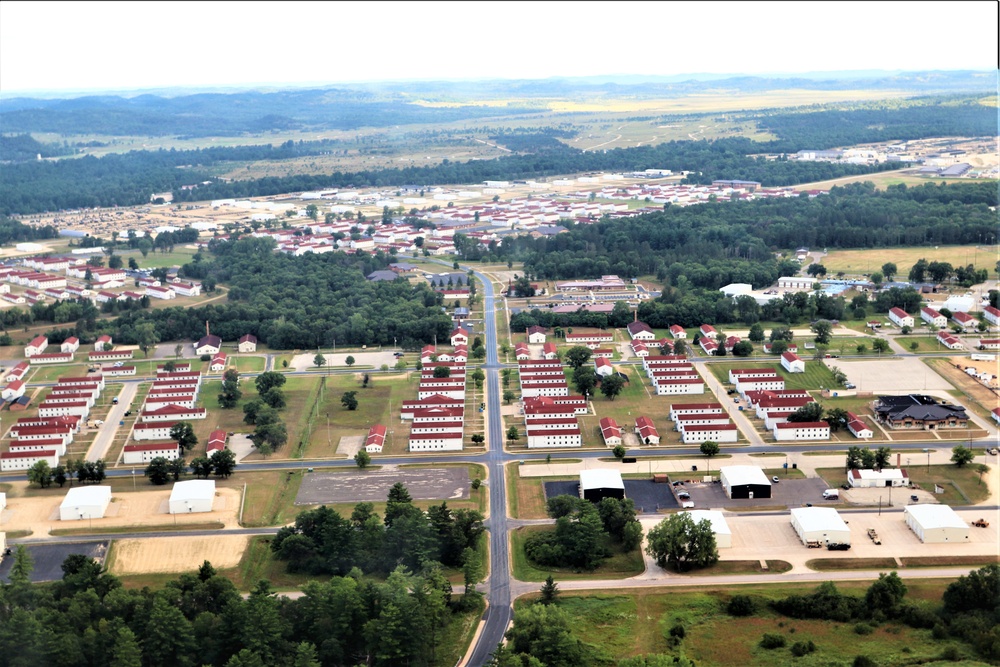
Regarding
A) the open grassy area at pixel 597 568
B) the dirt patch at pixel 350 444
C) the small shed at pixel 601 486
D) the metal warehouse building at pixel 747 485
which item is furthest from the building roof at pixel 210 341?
the metal warehouse building at pixel 747 485

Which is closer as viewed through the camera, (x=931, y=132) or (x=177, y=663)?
(x=177, y=663)

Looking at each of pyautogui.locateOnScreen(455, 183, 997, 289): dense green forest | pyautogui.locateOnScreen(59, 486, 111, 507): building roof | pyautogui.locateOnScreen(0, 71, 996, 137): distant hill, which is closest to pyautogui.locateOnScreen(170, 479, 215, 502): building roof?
pyautogui.locateOnScreen(59, 486, 111, 507): building roof

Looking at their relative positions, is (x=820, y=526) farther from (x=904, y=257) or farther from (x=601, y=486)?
(x=904, y=257)

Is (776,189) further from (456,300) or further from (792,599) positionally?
(792,599)

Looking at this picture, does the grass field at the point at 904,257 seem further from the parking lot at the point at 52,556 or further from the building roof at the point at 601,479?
the parking lot at the point at 52,556

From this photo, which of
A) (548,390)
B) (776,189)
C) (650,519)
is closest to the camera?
(650,519)

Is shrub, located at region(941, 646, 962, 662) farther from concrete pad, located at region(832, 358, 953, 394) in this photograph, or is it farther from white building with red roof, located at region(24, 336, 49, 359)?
white building with red roof, located at region(24, 336, 49, 359)

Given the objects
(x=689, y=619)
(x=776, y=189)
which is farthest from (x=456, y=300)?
(x=776, y=189)
